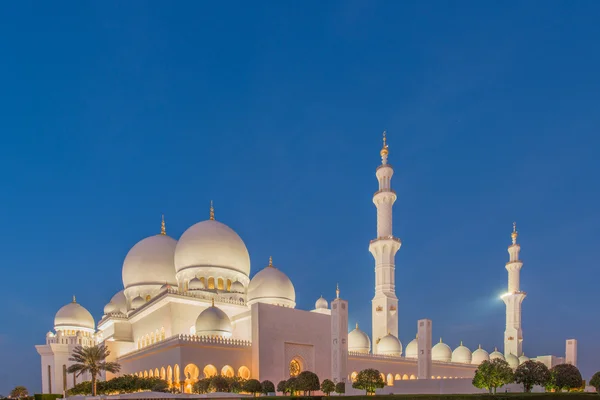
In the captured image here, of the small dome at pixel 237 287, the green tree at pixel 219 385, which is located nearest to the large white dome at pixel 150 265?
the small dome at pixel 237 287

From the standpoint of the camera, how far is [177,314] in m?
26.3

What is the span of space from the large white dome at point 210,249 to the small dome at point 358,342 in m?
8.35

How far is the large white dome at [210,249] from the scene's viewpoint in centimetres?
3011

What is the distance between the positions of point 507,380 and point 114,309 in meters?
24.5

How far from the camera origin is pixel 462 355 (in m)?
38.0

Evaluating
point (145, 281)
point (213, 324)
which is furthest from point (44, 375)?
point (213, 324)

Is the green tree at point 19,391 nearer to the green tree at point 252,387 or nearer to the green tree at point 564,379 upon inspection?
the green tree at point 252,387

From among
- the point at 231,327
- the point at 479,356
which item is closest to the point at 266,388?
the point at 231,327

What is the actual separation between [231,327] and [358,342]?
1081 centimetres

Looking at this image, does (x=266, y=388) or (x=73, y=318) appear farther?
(x=73, y=318)

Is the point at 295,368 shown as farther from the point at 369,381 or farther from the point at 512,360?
the point at 512,360

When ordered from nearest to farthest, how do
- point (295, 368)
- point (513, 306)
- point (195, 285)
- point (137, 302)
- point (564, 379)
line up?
point (564, 379), point (295, 368), point (195, 285), point (137, 302), point (513, 306)

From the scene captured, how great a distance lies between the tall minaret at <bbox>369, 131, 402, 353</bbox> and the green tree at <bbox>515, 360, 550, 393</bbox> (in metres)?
13.7

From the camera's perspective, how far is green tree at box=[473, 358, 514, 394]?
20125 millimetres
